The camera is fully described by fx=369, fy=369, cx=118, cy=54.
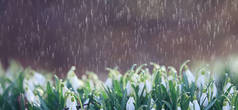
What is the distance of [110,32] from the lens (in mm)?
6117

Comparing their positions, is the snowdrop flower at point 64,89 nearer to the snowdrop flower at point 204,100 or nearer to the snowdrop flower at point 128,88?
the snowdrop flower at point 128,88

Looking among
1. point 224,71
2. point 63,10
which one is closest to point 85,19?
point 63,10

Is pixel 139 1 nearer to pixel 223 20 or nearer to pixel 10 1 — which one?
pixel 223 20

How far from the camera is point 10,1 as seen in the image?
19.8 feet

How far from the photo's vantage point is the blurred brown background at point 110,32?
5.96 m

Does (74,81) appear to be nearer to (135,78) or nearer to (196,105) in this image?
(135,78)

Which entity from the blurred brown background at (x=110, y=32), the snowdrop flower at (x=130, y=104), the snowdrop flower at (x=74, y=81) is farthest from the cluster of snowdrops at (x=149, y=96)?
the blurred brown background at (x=110, y=32)

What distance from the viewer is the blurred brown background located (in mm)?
5957

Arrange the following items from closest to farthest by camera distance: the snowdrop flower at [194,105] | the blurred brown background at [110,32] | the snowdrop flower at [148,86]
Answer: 1. the snowdrop flower at [194,105]
2. the snowdrop flower at [148,86]
3. the blurred brown background at [110,32]

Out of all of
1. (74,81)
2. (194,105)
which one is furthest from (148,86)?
(74,81)

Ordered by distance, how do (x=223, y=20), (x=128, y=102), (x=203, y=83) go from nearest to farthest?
(x=128, y=102) → (x=203, y=83) → (x=223, y=20)

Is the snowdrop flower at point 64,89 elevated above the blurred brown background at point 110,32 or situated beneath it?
situated beneath

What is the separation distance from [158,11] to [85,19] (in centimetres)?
122

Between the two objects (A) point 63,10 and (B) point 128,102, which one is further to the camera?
(A) point 63,10
